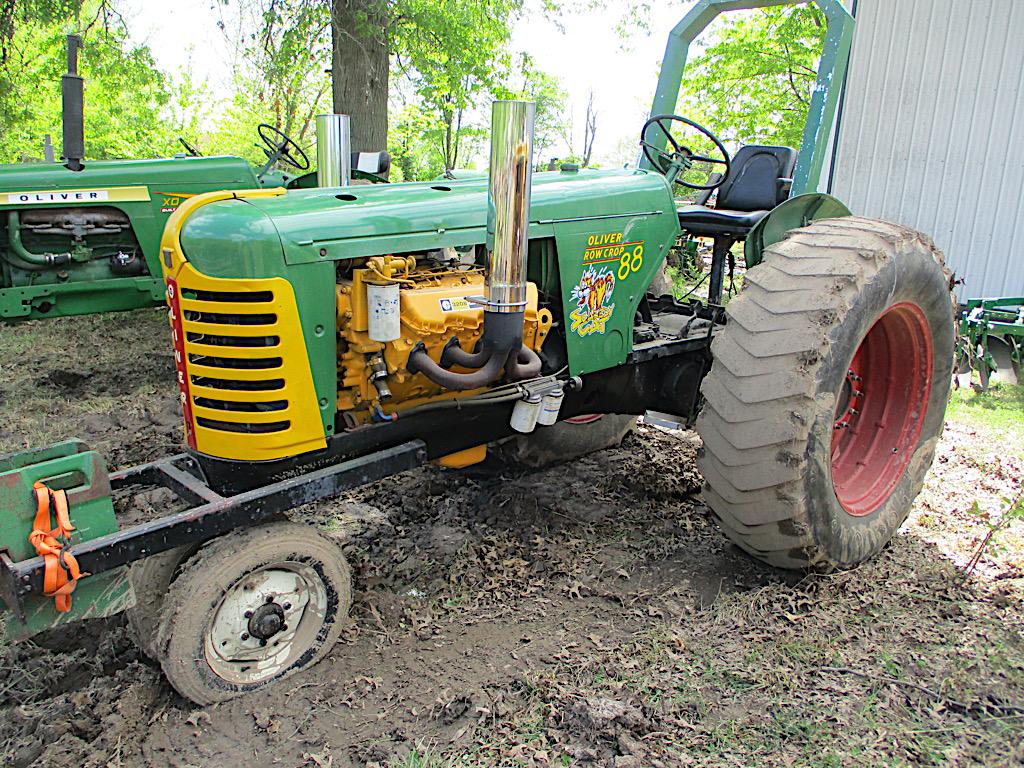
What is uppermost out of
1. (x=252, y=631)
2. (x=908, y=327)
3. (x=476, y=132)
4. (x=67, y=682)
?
(x=476, y=132)

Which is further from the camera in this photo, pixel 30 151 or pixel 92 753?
pixel 30 151

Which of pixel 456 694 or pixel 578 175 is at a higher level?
pixel 578 175

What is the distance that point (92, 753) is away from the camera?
2135 millimetres

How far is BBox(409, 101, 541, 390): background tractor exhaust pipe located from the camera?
2.13 metres

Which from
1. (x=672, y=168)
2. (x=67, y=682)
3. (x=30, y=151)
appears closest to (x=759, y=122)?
(x=672, y=168)

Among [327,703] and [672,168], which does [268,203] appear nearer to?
[327,703]

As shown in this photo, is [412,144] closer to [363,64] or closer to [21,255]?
[363,64]

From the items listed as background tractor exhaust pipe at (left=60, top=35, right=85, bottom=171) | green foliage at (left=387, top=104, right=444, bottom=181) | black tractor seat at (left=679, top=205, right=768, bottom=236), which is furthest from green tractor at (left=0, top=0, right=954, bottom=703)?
green foliage at (left=387, top=104, right=444, bottom=181)

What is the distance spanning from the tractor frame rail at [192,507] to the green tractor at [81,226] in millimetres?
3692

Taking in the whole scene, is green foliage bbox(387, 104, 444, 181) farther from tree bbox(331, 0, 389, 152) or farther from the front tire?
the front tire

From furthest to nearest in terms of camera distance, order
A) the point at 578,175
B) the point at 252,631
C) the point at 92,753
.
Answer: the point at 578,175
the point at 252,631
the point at 92,753

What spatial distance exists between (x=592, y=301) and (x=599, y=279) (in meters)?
0.09

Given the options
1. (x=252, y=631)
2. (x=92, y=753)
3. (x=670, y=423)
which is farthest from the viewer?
(x=670, y=423)

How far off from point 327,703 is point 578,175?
2.07 m
